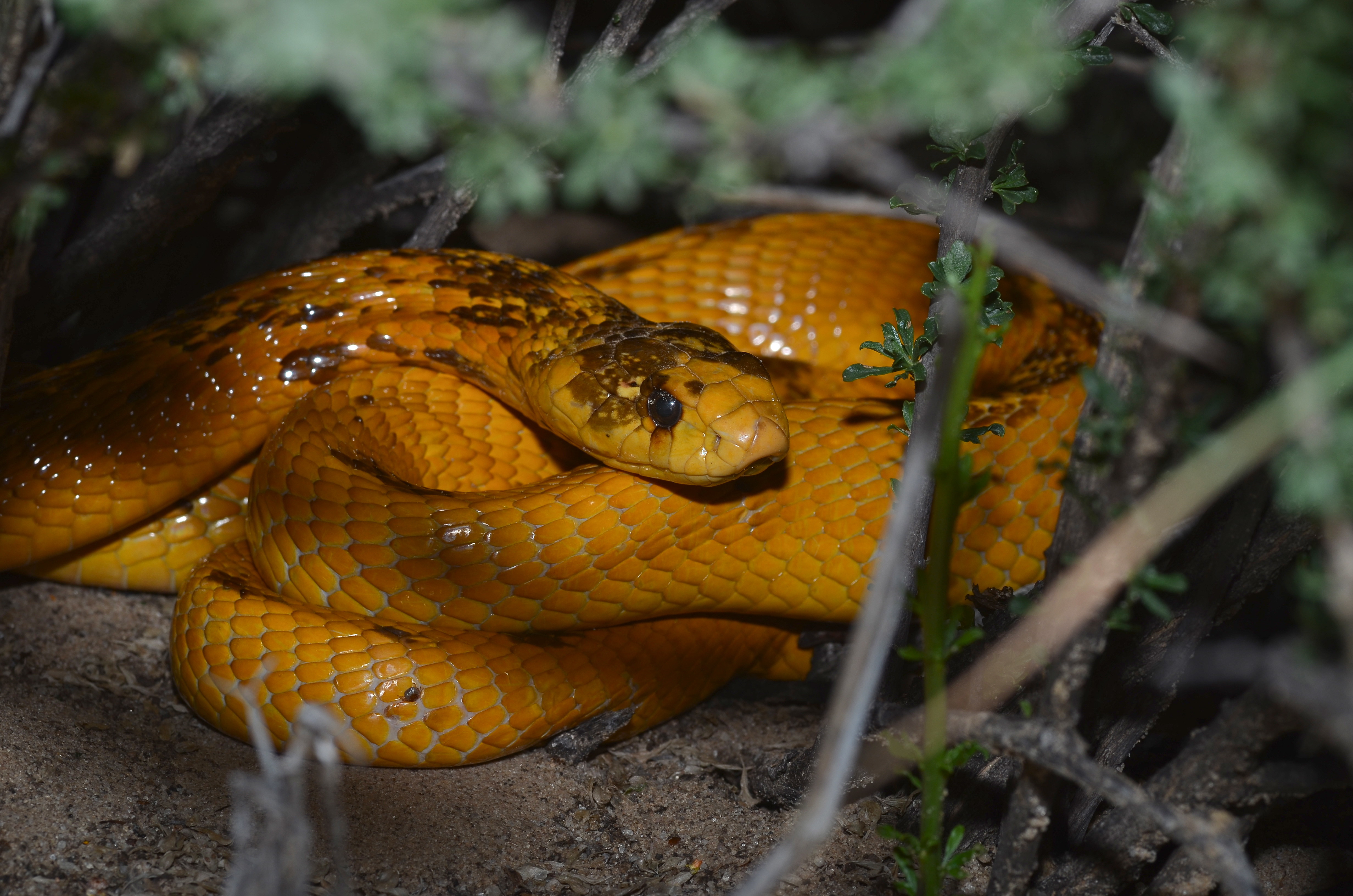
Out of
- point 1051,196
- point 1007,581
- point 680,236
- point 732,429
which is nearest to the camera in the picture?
point 732,429

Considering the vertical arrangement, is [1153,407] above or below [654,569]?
above

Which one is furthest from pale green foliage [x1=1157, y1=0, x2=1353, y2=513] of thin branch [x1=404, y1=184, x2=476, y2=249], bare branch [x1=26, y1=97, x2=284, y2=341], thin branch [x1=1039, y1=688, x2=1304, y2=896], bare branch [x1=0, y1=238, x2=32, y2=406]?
bare branch [x1=26, y1=97, x2=284, y2=341]

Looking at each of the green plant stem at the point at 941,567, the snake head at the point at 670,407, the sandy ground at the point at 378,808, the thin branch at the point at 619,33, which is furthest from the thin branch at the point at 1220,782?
the thin branch at the point at 619,33

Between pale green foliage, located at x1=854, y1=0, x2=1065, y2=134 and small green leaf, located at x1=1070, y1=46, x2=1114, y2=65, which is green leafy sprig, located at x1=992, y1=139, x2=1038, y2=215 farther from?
pale green foliage, located at x1=854, y1=0, x2=1065, y2=134

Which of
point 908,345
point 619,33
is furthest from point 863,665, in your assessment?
point 619,33

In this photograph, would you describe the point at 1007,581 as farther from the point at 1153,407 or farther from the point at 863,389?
the point at 1153,407

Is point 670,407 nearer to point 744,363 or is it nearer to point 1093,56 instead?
point 744,363

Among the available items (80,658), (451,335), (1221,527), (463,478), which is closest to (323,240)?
(451,335)

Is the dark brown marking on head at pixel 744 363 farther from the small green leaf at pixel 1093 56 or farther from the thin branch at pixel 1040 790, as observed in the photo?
the thin branch at pixel 1040 790
